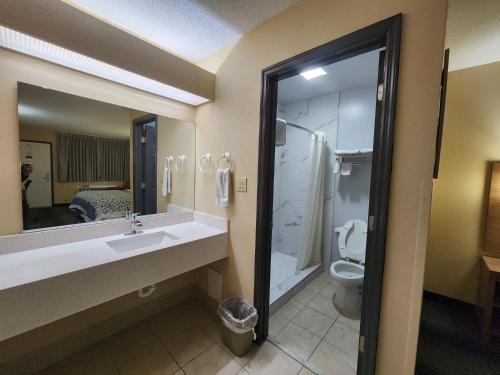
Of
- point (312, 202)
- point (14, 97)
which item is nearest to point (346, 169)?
point (312, 202)

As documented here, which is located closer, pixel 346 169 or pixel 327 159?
pixel 346 169

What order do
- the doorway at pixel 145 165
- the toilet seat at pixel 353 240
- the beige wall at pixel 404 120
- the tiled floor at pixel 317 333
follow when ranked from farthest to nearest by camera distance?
the toilet seat at pixel 353 240 < the doorway at pixel 145 165 < the tiled floor at pixel 317 333 < the beige wall at pixel 404 120

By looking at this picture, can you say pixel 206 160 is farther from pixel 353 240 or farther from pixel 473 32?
pixel 473 32

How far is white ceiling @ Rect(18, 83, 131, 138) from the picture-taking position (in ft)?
4.43

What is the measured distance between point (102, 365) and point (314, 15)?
2728 millimetres

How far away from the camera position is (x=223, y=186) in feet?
5.91

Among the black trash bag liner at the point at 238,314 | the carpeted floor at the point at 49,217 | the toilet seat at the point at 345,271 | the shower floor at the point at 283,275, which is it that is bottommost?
the shower floor at the point at 283,275

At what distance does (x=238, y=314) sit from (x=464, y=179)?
2496 mm

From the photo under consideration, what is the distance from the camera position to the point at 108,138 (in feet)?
5.64

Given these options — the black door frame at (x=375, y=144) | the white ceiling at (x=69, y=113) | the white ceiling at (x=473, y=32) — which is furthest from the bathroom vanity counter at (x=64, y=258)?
the white ceiling at (x=473, y=32)

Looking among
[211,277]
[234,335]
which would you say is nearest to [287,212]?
[211,277]

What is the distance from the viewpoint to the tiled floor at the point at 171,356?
142cm

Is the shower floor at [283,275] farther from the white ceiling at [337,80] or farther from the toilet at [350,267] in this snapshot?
the white ceiling at [337,80]

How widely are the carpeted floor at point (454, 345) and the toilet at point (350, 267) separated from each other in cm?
56
